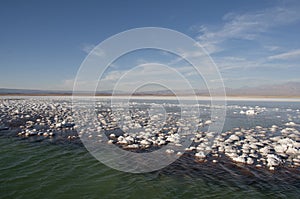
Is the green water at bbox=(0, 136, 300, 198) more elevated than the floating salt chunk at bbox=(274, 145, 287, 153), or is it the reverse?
the floating salt chunk at bbox=(274, 145, 287, 153)

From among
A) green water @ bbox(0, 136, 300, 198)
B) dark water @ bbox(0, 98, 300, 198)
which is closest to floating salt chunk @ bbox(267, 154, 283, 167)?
dark water @ bbox(0, 98, 300, 198)

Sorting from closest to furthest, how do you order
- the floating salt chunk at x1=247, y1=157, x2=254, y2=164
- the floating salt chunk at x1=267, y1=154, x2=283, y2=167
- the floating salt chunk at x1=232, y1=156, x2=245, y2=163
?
1. the floating salt chunk at x1=267, y1=154, x2=283, y2=167
2. the floating salt chunk at x1=247, y1=157, x2=254, y2=164
3. the floating salt chunk at x1=232, y1=156, x2=245, y2=163

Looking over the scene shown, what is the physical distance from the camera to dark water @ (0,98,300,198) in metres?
6.10

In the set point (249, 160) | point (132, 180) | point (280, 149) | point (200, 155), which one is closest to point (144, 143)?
point (200, 155)

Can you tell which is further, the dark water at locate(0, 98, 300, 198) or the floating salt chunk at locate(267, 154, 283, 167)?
the floating salt chunk at locate(267, 154, 283, 167)

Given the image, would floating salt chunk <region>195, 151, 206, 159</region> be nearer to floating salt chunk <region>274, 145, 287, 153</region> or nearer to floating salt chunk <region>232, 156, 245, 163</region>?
floating salt chunk <region>232, 156, 245, 163</region>

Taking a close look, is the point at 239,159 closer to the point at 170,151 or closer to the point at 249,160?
the point at 249,160

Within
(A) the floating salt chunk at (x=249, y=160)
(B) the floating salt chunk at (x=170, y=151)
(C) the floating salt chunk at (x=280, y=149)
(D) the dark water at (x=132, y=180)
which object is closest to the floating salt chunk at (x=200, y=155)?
Answer: (D) the dark water at (x=132, y=180)

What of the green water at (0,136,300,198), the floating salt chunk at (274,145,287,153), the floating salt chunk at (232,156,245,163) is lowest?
the green water at (0,136,300,198)

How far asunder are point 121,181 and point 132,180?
34 centimetres

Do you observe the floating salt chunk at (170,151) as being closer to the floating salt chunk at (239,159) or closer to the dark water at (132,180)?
the dark water at (132,180)

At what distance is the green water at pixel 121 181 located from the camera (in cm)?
608

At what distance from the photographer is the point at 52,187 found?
6.31 m

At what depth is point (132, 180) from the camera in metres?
6.96
